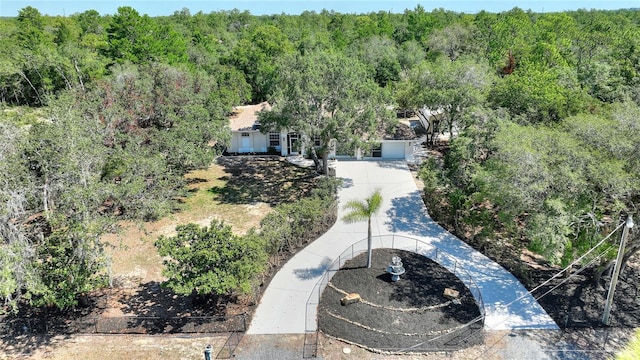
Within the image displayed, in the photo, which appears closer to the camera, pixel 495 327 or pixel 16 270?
pixel 16 270

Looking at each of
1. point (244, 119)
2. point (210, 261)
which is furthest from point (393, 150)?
point (210, 261)

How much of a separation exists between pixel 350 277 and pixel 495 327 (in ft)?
19.9

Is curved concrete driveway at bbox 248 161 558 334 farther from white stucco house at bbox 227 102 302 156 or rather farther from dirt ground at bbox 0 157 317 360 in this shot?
white stucco house at bbox 227 102 302 156

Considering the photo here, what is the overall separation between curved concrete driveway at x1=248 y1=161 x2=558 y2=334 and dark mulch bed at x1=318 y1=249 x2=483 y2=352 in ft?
3.01

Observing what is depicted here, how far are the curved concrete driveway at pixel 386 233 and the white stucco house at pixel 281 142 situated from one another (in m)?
4.14

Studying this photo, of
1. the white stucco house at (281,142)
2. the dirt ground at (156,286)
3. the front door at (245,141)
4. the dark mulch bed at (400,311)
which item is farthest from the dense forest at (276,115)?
the dark mulch bed at (400,311)

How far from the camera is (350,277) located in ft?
62.0

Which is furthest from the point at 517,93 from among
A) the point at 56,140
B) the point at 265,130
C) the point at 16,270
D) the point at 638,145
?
the point at 16,270

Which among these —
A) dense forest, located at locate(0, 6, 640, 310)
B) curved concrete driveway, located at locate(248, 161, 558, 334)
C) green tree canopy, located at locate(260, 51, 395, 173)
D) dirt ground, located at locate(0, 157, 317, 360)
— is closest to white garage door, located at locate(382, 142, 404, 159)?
dense forest, located at locate(0, 6, 640, 310)

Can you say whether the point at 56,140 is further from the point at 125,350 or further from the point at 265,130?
the point at 265,130

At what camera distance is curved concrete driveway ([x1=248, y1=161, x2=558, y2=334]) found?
53.7ft

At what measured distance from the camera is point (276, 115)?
26.3 m

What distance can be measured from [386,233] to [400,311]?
20.6ft

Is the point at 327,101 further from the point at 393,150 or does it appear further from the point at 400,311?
the point at 400,311
